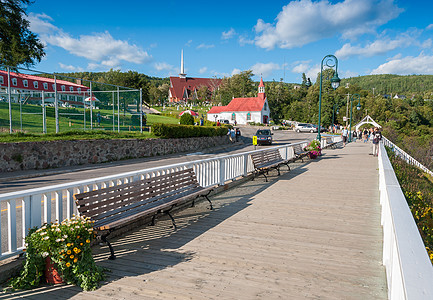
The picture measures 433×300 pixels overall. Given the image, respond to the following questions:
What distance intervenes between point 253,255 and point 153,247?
1545mm

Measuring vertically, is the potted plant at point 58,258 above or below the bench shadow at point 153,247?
above

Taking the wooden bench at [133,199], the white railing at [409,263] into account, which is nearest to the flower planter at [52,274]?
the wooden bench at [133,199]

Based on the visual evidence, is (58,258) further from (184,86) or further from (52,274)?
(184,86)

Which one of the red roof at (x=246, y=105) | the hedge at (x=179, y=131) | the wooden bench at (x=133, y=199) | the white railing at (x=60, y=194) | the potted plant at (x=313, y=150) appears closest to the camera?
the white railing at (x=60, y=194)

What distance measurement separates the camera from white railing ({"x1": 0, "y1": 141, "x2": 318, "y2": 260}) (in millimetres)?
3986

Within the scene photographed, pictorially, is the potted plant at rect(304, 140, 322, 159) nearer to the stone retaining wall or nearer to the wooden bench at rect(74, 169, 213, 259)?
the stone retaining wall

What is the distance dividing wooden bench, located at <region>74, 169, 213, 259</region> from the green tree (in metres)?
17.5

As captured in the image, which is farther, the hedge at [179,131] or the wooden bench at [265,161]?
the hedge at [179,131]

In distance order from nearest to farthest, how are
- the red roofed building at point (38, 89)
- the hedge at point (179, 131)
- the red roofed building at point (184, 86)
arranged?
the red roofed building at point (38, 89), the hedge at point (179, 131), the red roofed building at point (184, 86)

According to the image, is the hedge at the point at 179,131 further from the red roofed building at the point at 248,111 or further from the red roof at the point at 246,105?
the red roof at the point at 246,105

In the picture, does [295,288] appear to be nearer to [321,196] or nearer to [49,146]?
[321,196]

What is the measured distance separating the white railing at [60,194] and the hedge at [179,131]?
1426 cm

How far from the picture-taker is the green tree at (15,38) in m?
19.0

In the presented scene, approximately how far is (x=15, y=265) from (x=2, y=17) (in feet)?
63.5
